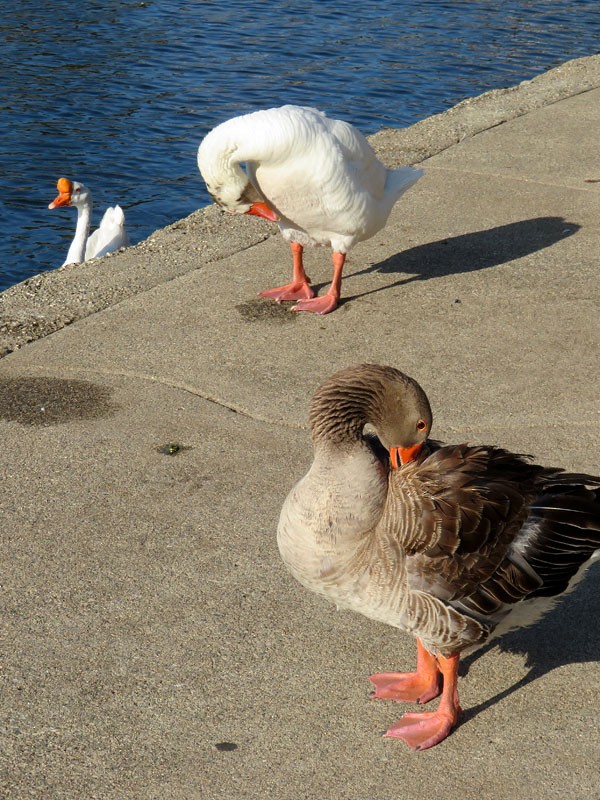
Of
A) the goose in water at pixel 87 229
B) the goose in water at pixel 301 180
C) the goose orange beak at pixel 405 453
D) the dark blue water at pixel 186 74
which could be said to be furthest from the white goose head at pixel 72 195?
the goose orange beak at pixel 405 453

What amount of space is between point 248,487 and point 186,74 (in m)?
12.9

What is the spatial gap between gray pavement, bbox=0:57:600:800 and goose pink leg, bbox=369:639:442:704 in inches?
2.3

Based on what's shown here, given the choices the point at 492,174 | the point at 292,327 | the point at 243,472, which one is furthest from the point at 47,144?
the point at 243,472

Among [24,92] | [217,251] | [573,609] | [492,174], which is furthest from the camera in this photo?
[24,92]

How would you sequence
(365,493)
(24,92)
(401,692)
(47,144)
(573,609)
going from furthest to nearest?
1. (24,92)
2. (47,144)
3. (573,609)
4. (401,692)
5. (365,493)

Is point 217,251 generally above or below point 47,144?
above

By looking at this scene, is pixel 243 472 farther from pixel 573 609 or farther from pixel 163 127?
pixel 163 127

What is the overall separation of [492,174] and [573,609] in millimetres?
5703

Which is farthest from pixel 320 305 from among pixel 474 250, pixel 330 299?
pixel 474 250

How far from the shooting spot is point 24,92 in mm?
15930

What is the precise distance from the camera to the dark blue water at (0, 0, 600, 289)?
13.9m

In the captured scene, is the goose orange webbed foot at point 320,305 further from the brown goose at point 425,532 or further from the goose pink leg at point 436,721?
the goose pink leg at point 436,721

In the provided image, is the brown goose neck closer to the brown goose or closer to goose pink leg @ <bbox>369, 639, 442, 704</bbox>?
the brown goose

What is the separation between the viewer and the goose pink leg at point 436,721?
12.4 ft
